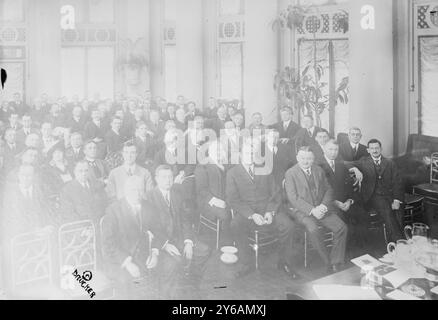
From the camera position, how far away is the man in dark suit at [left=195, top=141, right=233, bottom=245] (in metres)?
4.36

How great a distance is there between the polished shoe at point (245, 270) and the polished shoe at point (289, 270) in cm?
24

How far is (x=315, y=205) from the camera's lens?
4.26 meters

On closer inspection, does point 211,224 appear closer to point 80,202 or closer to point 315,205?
point 315,205

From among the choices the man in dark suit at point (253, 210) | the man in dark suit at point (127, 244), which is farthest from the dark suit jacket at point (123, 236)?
the man in dark suit at point (253, 210)

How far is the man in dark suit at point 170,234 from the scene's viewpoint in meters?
3.63

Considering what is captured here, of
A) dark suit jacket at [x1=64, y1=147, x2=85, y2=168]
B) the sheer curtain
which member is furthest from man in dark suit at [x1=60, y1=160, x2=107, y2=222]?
the sheer curtain

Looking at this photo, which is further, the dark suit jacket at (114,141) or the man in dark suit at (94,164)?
the dark suit jacket at (114,141)

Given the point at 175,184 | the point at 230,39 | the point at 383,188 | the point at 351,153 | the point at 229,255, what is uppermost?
the point at 230,39

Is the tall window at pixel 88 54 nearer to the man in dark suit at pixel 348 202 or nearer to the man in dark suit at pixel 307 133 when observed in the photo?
the man in dark suit at pixel 307 133

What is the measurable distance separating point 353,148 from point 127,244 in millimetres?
2599

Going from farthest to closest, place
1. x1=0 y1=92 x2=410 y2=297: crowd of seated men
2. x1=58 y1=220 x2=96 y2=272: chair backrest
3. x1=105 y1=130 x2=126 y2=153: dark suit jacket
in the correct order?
1. x1=105 y1=130 x2=126 y2=153: dark suit jacket
2. x1=0 y1=92 x2=410 y2=297: crowd of seated men
3. x1=58 y1=220 x2=96 y2=272: chair backrest

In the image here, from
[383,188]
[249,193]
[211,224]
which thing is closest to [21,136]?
[211,224]

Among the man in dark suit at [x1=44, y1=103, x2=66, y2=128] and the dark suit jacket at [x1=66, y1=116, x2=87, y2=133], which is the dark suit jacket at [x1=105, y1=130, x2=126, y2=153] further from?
the man in dark suit at [x1=44, y1=103, x2=66, y2=128]
